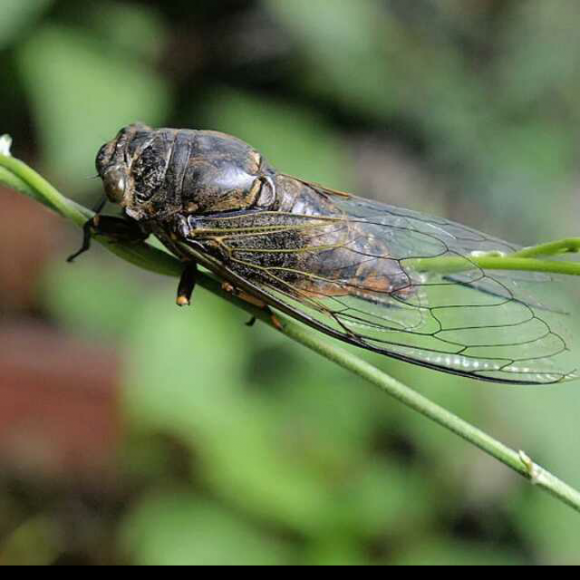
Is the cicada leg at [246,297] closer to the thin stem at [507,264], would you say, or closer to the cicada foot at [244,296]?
the cicada foot at [244,296]

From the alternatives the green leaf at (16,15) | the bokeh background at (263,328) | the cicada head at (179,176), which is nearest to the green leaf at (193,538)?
the bokeh background at (263,328)

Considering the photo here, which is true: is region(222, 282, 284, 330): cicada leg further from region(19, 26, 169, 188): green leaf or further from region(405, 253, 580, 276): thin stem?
region(19, 26, 169, 188): green leaf

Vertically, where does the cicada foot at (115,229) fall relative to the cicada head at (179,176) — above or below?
below

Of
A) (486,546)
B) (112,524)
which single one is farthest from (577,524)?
(112,524)

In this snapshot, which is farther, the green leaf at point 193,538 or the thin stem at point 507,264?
the green leaf at point 193,538

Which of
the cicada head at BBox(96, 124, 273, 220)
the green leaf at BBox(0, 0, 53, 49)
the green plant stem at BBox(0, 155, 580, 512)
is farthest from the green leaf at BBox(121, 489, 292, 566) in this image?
the green leaf at BBox(0, 0, 53, 49)

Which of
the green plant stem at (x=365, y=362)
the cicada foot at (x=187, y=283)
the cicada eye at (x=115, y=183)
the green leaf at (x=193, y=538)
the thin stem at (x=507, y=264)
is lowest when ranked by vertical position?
the green leaf at (x=193, y=538)
